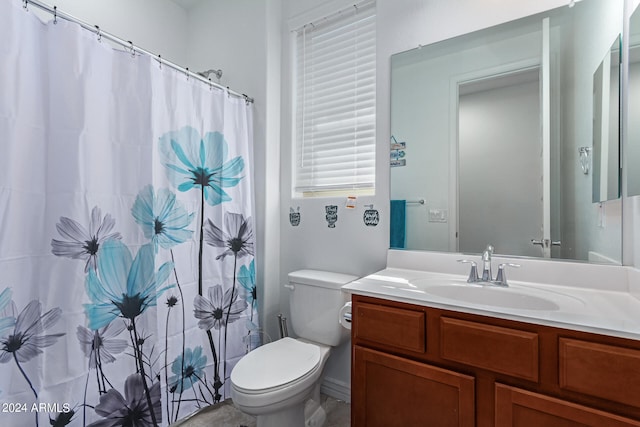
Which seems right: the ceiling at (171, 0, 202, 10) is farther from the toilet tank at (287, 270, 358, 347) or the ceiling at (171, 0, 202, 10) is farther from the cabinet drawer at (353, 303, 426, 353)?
the cabinet drawer at (353, 303, 426, 353)

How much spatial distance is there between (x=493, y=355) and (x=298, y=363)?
2.83 ft

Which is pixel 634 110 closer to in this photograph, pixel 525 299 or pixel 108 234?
pixel 525 299

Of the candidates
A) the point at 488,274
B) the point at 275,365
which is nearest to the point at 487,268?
the point at 488,274

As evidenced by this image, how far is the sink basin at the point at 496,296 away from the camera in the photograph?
3.72 feet

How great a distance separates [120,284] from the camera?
4.55 ft

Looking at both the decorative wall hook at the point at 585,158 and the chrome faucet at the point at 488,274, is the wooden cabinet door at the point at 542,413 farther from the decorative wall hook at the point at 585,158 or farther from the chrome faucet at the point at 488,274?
the decorative wall hook at the point at 585,158

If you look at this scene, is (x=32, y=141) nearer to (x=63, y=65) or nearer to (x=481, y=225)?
(x=63, y=65)

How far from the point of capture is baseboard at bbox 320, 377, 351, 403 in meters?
1.85

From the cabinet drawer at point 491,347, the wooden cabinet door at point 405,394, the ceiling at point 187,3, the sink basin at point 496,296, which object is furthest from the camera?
the ceiling at point 187,3

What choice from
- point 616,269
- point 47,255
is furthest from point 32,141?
point 616,269

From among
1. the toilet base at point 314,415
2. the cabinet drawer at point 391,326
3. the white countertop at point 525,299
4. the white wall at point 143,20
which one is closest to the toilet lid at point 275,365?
the toilet base at point 314,415

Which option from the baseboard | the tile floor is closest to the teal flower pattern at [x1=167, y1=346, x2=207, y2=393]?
the tile floor

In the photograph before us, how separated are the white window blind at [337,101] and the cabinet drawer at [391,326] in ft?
2.82

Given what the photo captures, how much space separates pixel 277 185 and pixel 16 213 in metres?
1.32
